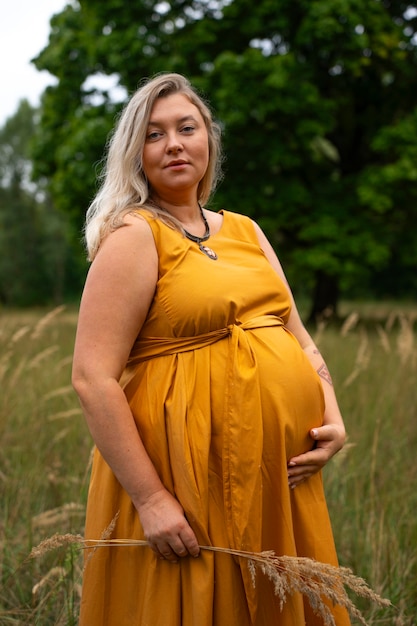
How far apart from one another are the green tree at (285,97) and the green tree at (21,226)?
2154 cm

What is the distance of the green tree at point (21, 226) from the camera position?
34.5 metres

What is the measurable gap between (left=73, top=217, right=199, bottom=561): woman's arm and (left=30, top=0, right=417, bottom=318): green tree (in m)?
9.83

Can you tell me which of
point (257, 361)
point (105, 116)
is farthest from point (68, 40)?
point (257, 361)

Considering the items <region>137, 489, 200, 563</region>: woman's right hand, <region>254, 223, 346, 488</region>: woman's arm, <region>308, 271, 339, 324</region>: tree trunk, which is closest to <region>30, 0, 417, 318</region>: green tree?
<region>308, 271, 339, 324</region>: tree trunk

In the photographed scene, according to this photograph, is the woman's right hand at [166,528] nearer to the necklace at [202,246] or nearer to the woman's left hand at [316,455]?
the woman's left hand at [316,455]

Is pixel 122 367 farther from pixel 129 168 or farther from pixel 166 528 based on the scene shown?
pixel 129 168

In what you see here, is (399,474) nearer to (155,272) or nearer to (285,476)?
(285,476)

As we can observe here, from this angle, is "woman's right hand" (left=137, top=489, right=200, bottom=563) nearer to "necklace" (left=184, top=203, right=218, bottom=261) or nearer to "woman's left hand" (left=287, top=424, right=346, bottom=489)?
"woman's left hand" (left=287, top=424, right=346, bottom=489)

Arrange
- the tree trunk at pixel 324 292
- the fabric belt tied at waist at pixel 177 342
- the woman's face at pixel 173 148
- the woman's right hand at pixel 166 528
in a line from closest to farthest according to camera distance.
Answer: the woman's right hand at pixel 166 528
the fabric belt tied at waist at pixel 177 342
the woman's face at pixel 173 148
the tree trunk at pixel 324 292

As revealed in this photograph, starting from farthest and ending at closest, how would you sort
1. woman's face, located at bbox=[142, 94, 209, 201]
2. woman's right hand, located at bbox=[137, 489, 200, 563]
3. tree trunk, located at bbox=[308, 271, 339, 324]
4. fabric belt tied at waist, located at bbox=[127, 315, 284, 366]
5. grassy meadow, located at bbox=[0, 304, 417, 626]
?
tree trunk, located at bbox=[308, 271, 339, 324] → grassy meadow, located at bbox=[0, 304, 417, 626] → woman's face, located at bbox=[142, 94, 209, 201] → fabric belt tied at waist, located at bbox=[127, 315, 284, 366] → woman's right hand, located at bbox=[137, 489, 200, 563]

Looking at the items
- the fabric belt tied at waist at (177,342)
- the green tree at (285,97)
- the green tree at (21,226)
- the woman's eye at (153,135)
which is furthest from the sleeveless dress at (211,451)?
the green tree at (21,226)

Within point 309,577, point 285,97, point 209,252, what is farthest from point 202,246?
point 285,97

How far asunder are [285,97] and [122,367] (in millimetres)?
10529

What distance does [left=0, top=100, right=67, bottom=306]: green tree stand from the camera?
34469mm
